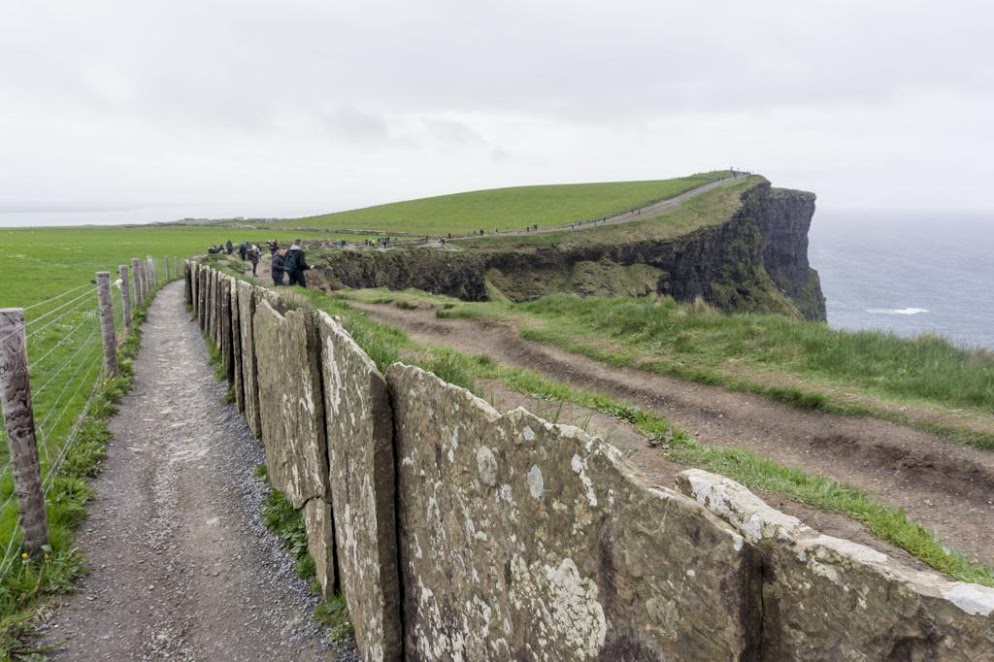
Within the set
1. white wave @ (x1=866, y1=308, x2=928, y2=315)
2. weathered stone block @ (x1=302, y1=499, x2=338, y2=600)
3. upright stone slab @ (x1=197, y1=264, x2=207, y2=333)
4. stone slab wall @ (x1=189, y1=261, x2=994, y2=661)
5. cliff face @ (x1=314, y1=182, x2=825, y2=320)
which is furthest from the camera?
white wave @ (x1=866, y1=308, x2=928, y2=315)

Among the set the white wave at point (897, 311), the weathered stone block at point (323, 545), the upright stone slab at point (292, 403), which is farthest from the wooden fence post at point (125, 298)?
the white wave at point (897, 311)

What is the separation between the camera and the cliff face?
4450cm

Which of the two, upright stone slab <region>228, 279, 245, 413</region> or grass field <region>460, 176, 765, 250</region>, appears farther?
grass field <region>460, 176, 765, 250</region>

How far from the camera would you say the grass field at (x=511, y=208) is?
82875 mm

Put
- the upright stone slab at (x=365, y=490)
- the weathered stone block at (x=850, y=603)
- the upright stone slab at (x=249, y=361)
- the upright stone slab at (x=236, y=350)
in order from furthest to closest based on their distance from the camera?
the upright stone slab at (x=236, y=350), the upright stone slab at (x=249, y=361), the upright stone slab at (x=365, y=490), the weathered stone block at (x=850, y=603)

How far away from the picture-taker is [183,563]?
6641 millimetres

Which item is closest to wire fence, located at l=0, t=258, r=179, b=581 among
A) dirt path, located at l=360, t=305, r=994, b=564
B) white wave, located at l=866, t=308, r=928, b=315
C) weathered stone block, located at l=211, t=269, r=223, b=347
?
weathered stone block, located at l=211, t=269, r=223, b=347

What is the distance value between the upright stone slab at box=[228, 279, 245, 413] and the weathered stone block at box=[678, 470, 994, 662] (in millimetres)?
9950

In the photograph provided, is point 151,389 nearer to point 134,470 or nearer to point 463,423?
point 134,470

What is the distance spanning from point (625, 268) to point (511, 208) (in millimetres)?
42250

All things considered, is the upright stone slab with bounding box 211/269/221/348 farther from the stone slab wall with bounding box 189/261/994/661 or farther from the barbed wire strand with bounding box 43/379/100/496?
the stone slab wall with bounding box 189/261/994/661

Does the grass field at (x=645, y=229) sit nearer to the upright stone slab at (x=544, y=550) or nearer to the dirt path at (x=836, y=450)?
the dirt path at (x=836, y=450)

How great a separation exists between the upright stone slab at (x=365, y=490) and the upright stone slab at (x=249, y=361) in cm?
439

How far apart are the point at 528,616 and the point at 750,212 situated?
9056cm
